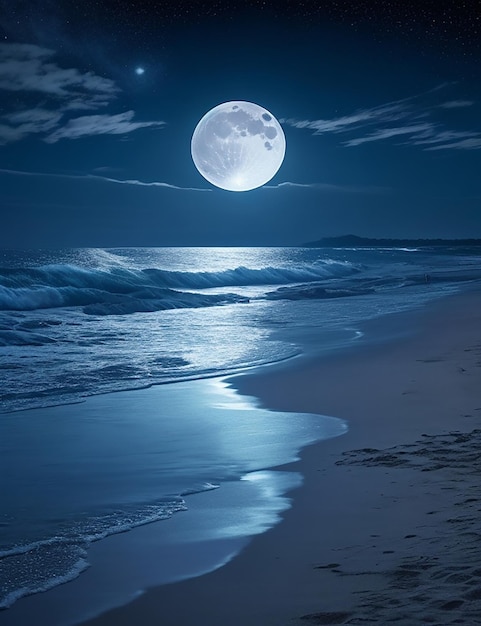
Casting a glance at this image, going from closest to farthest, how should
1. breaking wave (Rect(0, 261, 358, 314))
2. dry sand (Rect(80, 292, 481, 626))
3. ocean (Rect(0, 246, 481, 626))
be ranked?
dry sand (Rect(80, 292, 481, 626)) < ocean (Rect(0, 246, 481, 626)) < breaking wave (Rect(0, 261, 358, 314))

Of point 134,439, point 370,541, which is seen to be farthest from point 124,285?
point 370,541

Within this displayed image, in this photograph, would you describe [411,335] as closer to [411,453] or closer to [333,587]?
[411,453]

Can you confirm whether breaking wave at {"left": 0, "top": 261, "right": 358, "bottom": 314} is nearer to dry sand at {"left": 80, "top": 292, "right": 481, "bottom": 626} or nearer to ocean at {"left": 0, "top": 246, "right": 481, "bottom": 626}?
ocean at {"left": 0, "top": 246, "right": 481, "bottom": 626}

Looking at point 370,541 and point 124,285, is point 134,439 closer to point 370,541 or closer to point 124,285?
point 370,541

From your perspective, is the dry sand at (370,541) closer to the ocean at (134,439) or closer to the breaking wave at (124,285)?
the ocean at (134,439)

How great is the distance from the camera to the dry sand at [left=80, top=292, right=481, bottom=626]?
9.34ft

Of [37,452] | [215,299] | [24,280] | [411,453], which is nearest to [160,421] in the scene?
[37,452]

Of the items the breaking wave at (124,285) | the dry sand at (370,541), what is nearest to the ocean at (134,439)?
the dry sand at (370,541)

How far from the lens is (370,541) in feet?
11.9

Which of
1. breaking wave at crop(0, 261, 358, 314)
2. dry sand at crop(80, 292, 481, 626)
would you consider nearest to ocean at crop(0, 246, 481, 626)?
dry sand at crop(80, 292, 481, 626)

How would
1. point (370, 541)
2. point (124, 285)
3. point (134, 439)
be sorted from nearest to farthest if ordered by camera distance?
point (370, 541) → point (134, 439) → point (124, 285)

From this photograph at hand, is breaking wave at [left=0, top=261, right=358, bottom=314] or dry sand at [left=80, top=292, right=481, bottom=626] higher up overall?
breaking wave at [left=0, top=261, right=358, bottom=314]

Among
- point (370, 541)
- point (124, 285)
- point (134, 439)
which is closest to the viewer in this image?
point (370, 541)

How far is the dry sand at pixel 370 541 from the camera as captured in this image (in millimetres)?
2846
